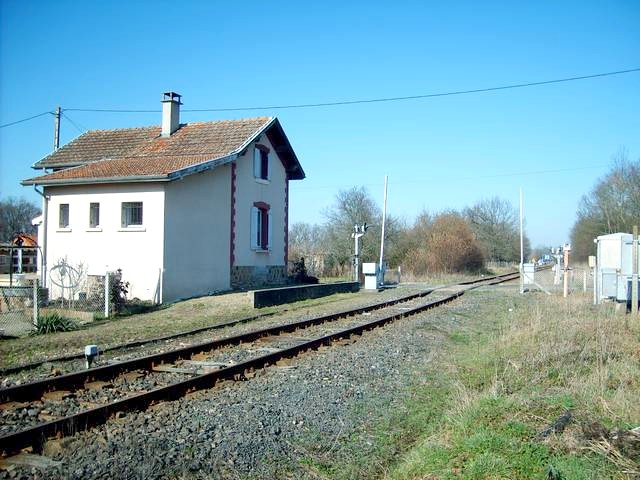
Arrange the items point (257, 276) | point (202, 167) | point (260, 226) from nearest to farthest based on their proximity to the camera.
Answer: point (202, 167) < point (257, 276) < point (260, 226)

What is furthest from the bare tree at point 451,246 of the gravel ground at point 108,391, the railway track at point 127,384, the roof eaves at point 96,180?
the gravel ground at point 108,391

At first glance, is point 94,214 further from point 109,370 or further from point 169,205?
point 109,370

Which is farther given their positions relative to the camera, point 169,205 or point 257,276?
point 257,276

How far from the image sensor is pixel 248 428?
599 cm

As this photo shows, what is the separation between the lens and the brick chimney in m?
25.5

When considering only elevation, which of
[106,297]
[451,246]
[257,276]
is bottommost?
[106,297]

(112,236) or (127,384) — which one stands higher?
(112,236)

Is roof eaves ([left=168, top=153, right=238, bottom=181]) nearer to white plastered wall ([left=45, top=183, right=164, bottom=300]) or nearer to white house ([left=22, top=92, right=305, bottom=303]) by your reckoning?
white house ([left=22, top=92, right=305, bottom=303])

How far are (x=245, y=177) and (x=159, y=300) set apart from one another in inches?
284

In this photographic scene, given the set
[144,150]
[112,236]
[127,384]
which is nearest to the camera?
[127,384]

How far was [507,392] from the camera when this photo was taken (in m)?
7.17

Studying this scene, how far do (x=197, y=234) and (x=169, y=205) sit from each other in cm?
177

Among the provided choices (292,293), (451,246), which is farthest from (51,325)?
(451,246)

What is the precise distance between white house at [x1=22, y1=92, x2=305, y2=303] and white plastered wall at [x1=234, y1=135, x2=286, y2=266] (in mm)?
44
